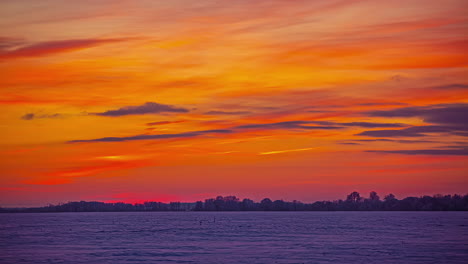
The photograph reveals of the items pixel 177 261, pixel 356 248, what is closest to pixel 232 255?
pixel 177 261

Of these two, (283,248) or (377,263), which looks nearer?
(377,263)

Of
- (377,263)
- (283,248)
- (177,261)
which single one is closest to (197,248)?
(283,248)

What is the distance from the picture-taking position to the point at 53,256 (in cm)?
7912

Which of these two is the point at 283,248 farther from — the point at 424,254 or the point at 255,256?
the point at 424,254

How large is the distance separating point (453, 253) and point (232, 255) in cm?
2882

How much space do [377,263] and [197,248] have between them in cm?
3202

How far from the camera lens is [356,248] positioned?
89375 mm

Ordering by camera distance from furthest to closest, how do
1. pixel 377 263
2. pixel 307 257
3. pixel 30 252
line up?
pixel 30 252, pixel 307 257, pixel 377 263

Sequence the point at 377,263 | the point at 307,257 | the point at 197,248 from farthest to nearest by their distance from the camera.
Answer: the point at 197,248, the point at 307,257, the point at 377,263

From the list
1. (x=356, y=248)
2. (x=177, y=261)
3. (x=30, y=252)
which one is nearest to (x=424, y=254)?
(x=356, y=248)

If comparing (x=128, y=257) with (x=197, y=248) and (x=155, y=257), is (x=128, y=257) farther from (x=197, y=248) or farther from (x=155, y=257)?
(x=197, y=248)

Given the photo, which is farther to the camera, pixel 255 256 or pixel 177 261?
pixel 255 256

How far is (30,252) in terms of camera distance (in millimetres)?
84938

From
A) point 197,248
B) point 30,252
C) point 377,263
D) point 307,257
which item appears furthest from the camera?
point 197,248
